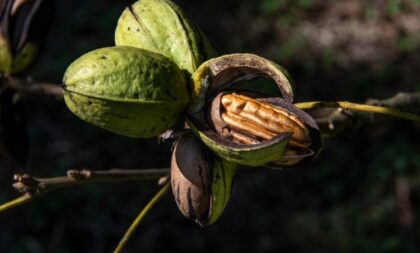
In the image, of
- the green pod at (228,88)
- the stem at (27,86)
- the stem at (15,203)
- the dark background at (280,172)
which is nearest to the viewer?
the green pod at (228,88)

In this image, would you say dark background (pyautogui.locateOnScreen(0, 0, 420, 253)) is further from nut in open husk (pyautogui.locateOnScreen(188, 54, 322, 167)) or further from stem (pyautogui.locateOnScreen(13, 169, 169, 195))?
nut in open husk (pyautogui.locateOnScreen(188, 54, 322, 167))

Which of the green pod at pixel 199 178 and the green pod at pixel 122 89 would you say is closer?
the green pod at pixel 122 89

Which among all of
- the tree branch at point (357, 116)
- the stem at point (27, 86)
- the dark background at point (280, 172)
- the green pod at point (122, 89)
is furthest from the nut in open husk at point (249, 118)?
the dark background at point (280, 172)

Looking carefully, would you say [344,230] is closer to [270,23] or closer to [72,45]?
[270,23]

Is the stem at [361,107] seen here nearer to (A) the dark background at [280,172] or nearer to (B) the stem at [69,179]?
(B) the stem at [69,179]

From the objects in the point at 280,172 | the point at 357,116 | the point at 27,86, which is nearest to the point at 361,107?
the point at 357,116
